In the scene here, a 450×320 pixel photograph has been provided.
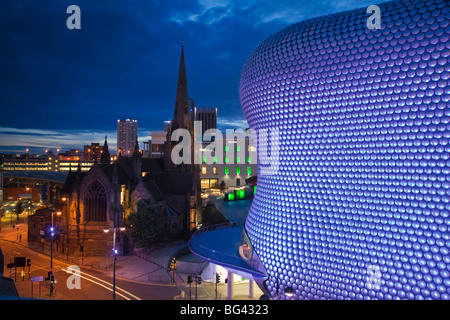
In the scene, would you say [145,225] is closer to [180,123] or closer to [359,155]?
[180,123]

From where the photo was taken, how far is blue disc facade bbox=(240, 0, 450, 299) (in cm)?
1330

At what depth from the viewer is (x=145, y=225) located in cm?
3191

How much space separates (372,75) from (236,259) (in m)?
14.5

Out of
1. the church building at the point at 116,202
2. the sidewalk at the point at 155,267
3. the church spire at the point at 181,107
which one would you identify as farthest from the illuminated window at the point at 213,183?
the sidewalk at the point at 155,267

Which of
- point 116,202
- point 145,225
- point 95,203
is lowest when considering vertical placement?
point 145,225

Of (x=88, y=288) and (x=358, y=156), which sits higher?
(x=358, y=156)

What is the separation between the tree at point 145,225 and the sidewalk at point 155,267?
135 centimetres

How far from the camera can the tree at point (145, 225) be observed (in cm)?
3177

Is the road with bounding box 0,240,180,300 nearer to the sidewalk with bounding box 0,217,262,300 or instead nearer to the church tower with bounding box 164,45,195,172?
the sidewalk with bounding box 0,217,262,300

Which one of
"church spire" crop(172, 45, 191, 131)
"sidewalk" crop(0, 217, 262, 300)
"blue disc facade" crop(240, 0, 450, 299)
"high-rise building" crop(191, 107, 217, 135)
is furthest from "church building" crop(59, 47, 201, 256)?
"high-rise building" crop(191, 107, 217, 135)

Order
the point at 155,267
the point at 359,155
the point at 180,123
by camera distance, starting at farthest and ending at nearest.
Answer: the point at 180,123 → the point at 155,267 → the point at 359,155

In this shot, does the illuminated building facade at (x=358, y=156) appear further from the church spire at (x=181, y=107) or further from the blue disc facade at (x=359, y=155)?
the church spire at (x=181, y=107)

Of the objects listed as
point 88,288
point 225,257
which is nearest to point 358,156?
point 225,257

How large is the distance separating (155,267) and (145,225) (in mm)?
5480
